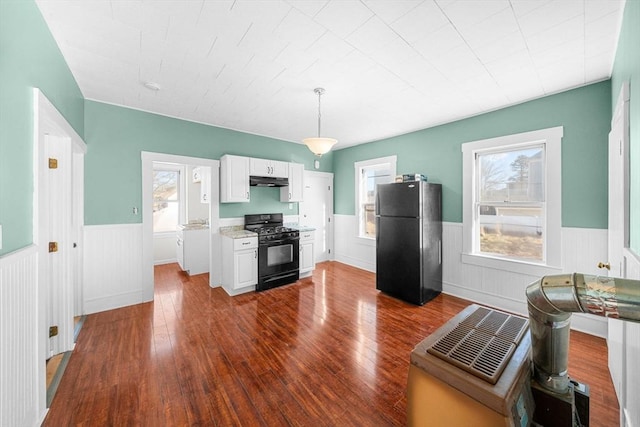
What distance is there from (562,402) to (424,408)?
467mm

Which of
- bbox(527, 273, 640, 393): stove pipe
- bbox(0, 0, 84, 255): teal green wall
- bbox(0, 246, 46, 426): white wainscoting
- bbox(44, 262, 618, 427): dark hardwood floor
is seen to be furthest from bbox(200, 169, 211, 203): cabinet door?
bbox(527, 273, 640, 393): stove pipe

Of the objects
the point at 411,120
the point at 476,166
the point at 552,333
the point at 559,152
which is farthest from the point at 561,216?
the point at 552,333

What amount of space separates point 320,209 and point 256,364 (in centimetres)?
394

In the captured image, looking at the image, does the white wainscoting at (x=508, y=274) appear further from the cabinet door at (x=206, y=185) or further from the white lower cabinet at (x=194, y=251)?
the white lower cabinet at (x=194, y=251)

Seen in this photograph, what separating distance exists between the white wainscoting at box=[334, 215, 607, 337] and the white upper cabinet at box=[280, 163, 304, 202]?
2.66 m

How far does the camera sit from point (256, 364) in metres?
2.24

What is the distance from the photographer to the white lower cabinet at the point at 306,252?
456 cm

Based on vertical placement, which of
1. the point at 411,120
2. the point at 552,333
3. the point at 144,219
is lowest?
the point at 552,333

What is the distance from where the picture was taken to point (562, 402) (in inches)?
34.8

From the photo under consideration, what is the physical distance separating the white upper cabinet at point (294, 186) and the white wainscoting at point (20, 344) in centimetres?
354

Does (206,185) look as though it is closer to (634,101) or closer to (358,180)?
(358,180)

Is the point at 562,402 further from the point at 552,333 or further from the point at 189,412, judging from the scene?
the point at 189,412

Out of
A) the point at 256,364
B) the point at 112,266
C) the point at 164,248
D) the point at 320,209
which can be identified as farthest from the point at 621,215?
the point at 164,248

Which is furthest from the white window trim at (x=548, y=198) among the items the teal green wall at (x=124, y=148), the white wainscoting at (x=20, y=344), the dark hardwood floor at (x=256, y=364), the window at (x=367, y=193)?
the white wainscoting at (x=20, y=344)
